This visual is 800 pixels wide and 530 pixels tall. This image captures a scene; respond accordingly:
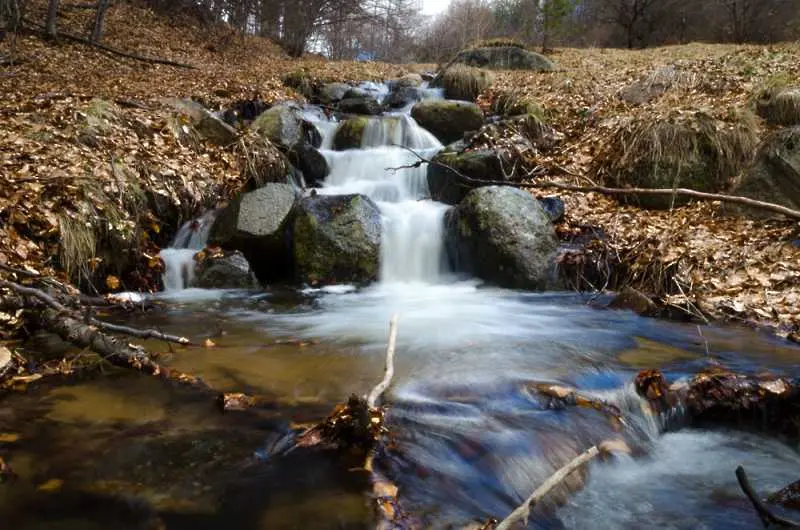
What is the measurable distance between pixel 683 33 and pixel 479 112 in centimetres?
2095

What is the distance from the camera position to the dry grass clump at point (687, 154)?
7.41 metres

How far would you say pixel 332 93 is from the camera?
12898mm

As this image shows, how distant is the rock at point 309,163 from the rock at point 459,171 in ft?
6.46

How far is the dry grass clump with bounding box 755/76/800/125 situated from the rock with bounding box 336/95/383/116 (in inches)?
287

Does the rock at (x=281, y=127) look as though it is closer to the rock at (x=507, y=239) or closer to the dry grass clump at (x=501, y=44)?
the rock at (x=507, y=239)

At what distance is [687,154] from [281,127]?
6361 mm

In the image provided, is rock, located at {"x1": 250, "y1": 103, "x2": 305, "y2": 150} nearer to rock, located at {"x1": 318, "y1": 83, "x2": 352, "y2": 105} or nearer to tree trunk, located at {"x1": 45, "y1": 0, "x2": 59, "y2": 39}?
rock, located at {"x1": 318, "y1": 83, "x2": 352, "y2": 105}

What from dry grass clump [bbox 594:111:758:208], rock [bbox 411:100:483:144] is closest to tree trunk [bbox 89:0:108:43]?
rock [bbox 411:100:483:144]

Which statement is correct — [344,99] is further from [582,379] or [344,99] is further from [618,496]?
[618,496]

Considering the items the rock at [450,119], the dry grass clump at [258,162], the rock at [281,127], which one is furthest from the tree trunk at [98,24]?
the rock at [450,119]

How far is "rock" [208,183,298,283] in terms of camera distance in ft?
21.7

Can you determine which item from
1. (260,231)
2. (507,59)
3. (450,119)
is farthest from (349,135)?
(507,59)

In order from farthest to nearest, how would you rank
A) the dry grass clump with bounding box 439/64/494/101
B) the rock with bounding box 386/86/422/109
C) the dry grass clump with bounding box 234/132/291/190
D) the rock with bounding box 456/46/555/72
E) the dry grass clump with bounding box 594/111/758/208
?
the rock with bounding box 456/46/555/72
the rock with bounding box 386/86/422/109
the dry grass clump with bounding box 439/64/494/101
the dry grass clump with bounding box 234/132/291/190
the dry grass clump with bounding box 594/111/758/208

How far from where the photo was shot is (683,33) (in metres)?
25.5
